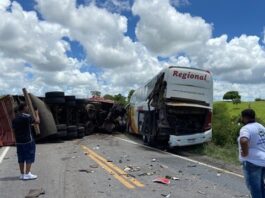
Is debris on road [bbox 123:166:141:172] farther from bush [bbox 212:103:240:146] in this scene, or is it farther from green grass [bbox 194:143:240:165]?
bush [bbox 212:103:240:146]

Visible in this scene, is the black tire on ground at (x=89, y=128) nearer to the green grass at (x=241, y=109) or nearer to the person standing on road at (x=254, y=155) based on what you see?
the green grass at (x=241, y=109)

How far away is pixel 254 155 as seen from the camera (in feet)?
20.6

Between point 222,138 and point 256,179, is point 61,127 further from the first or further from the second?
point 256,179

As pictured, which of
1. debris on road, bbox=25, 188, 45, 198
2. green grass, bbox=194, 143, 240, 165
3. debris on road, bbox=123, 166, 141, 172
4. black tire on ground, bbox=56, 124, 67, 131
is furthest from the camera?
black tire on ground, bbox=56, 124, 67, 131

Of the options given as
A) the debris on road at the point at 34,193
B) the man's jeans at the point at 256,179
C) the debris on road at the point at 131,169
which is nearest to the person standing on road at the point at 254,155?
the man's jeans at the point at 256,179

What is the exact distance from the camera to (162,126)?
17.1 meters

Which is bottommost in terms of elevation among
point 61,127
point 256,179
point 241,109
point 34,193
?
point 34,193

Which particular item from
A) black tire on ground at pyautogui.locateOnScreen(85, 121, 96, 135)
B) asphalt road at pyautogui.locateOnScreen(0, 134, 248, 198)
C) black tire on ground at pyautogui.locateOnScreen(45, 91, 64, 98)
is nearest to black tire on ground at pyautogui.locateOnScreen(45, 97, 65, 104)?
black tire on ground at pyautogui.locateOnScreen(45, 91, 64, 98)

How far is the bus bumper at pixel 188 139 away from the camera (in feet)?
55.3

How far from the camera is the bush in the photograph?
20062 mm

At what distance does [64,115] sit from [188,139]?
848 cm

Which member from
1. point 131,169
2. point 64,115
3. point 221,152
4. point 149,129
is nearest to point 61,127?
point 64,115

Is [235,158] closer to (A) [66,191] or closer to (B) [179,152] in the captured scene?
(B) [179,152]

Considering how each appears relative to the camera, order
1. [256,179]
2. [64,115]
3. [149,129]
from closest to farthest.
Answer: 1. [256,179]
2. [149,129]
3. [64,115]
